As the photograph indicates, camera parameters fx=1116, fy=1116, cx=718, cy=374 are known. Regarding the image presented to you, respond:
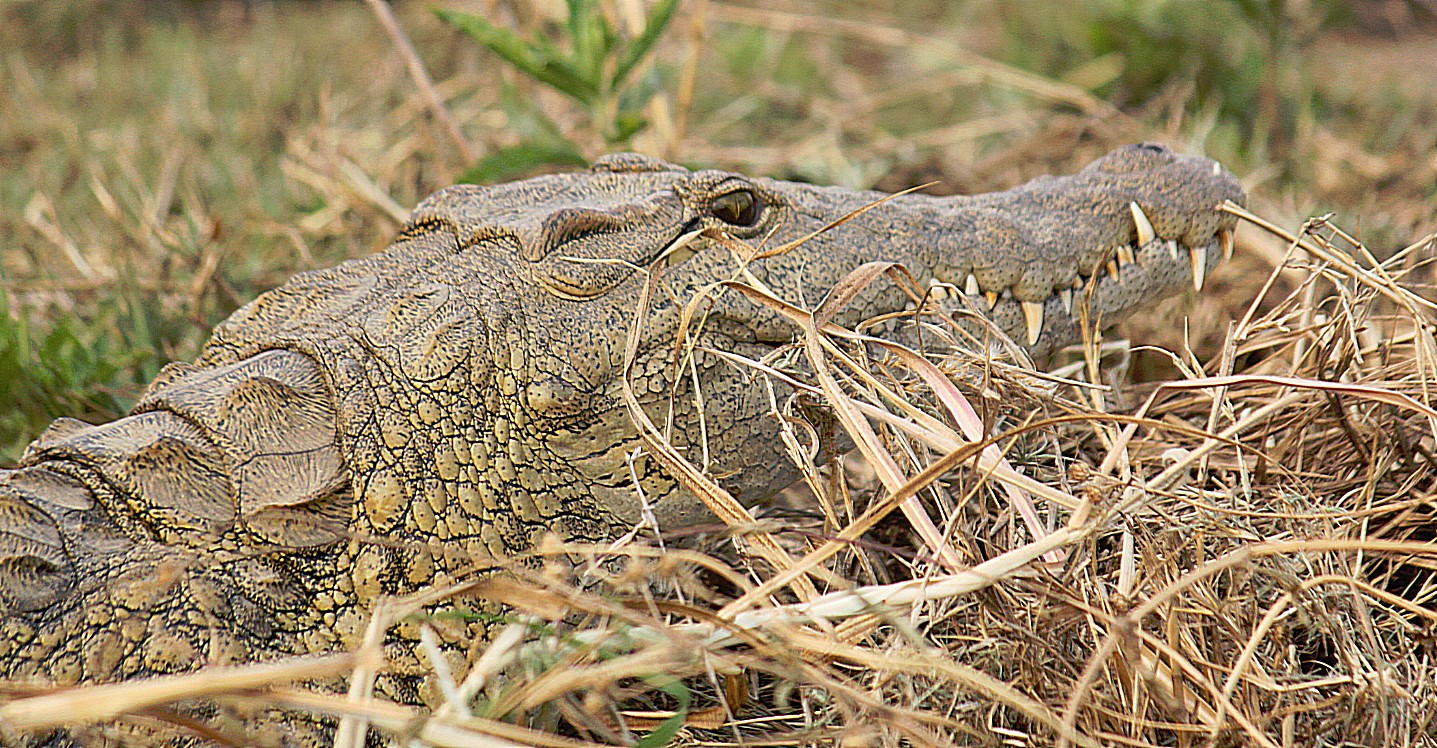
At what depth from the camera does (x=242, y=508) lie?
74.2 inches

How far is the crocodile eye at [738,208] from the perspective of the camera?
2217 mm

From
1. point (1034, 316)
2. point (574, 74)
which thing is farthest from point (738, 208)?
point (574, 74)

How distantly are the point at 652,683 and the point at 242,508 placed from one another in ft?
2.62

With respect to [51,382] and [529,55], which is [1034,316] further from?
[51,382]

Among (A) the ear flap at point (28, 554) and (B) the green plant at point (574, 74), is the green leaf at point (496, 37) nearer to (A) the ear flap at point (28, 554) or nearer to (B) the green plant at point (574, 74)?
(B) the green plant at point (574, 74)

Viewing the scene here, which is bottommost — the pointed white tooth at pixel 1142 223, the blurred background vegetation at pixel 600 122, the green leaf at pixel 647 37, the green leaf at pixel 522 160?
the blurred background vegetation at pixel 600 122

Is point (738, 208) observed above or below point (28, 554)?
above

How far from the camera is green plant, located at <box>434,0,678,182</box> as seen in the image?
322 centimetres

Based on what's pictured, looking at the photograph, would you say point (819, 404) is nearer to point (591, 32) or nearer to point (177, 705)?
→ point (177, 705)

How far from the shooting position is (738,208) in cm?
223

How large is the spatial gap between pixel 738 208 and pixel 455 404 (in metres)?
0.68

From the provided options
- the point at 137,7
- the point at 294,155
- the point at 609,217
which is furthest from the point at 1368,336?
the point at 137,7

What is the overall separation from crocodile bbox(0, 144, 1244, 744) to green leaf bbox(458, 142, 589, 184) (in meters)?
0.85

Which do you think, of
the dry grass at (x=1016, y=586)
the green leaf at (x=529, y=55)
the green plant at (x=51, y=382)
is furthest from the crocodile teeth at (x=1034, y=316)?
the green plant at (x=51, y=382)
